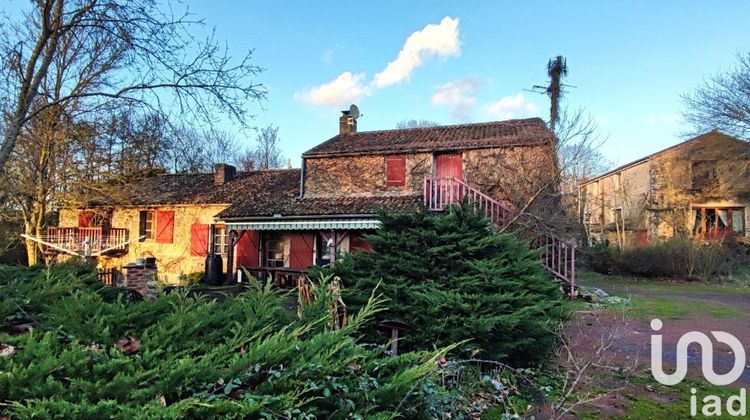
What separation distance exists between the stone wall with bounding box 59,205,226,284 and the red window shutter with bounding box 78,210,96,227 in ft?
6.24

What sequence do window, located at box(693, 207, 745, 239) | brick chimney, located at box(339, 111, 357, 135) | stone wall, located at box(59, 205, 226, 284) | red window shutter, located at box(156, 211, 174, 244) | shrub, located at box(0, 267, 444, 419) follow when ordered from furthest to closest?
1. window, located at box(693, 207, 745, 239)
2. brick chimney, located at box(339, 111, 357, 135)
3. red window shutter, located at box(156, 211, 174, 244)
4. stone wall, located at box(59, 205, 226, 284)
5. shrub, located at box(0, 267, 444, 419)

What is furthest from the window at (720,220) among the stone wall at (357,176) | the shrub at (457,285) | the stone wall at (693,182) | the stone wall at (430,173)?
the shrub at (457,285)

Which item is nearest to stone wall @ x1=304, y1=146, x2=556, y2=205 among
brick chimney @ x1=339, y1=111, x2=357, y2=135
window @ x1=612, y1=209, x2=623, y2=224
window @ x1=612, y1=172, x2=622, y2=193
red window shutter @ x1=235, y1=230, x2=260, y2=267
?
red window shutter @ x1=235, y1=230, x2=260, y2=267

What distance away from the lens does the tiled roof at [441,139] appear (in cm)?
1669

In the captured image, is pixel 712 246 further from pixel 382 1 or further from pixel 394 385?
pixel 394 385

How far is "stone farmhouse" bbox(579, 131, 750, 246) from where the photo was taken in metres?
25.0

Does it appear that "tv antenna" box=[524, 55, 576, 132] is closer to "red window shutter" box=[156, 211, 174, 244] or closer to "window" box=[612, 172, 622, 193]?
"window" box=[612, 172, 622, 193]

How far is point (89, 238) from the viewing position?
21.6 meters

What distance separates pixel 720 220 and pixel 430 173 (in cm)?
2019

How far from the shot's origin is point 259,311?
136 inches

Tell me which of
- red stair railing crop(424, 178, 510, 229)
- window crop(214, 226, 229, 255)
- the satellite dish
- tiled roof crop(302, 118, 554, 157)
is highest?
the satellite dish

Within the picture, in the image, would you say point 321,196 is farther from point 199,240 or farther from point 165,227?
point 165,227

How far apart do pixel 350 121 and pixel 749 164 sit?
2226 cm


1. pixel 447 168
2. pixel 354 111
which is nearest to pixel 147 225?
pixel 354 111
